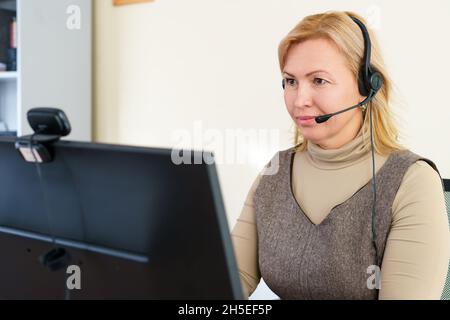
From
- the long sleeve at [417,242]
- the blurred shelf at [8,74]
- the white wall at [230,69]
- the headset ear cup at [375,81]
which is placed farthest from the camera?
the blurred shelf at [8,74]

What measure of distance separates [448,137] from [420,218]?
30.5 inches

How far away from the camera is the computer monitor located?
542 mm

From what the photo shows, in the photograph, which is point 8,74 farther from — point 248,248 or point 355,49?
point 355,49

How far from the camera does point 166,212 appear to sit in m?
0.57

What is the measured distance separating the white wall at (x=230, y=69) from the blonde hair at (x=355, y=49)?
573 millimetres

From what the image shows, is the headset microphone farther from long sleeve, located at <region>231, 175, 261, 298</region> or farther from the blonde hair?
long sleeve, located at <region>231, 175, 261, 298</region>

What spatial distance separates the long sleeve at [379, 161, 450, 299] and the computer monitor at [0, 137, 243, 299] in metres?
0.53

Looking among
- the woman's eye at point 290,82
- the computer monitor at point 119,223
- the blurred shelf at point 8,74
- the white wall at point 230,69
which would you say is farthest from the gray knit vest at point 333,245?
the blurred shelf at point 8,74

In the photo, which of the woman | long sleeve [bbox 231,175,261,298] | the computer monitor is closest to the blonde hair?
the woman

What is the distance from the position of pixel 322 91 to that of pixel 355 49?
12 cm

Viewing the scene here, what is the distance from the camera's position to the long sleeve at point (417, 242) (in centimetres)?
96

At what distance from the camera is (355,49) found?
1124 millimetres

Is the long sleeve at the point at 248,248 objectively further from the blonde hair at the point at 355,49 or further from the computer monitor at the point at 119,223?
the computer monitor at the point at 119,223
